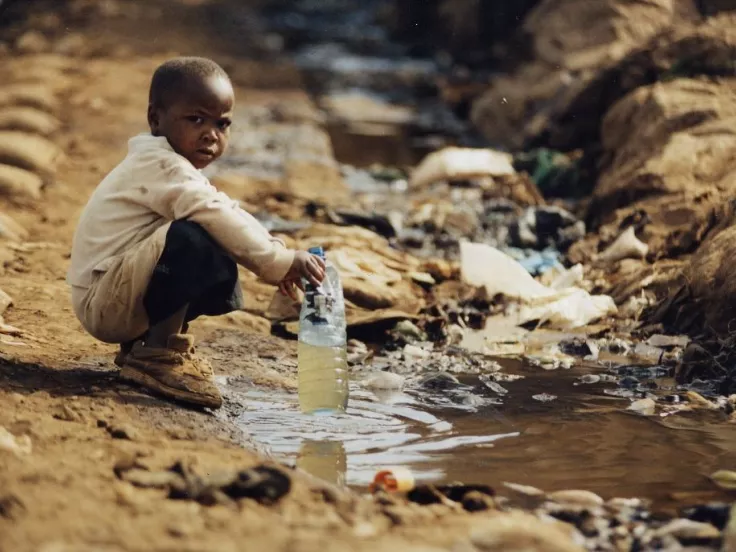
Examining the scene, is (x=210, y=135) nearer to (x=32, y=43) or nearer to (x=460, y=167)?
(x=460, y=167)

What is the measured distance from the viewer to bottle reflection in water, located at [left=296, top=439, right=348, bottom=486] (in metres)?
3.26

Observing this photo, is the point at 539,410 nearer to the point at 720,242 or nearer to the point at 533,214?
the point at 720,242

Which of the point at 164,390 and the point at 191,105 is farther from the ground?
the point at 191,105

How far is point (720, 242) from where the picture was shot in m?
5.14

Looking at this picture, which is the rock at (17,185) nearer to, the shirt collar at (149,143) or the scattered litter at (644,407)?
the shirt collar at (149,143)

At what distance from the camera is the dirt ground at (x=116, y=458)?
92.5 inches

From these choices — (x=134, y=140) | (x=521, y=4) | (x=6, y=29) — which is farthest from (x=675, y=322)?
(x=6, y=29)

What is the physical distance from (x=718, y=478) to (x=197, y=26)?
48.5ft

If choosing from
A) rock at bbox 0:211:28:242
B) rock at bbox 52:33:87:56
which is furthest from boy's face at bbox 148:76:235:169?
rock at bbox 52:33:87:56

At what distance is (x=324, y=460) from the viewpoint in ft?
11.1

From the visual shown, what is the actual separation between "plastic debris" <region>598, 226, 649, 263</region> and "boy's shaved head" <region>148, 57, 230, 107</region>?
3.16 m

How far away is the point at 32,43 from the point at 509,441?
36.4ft

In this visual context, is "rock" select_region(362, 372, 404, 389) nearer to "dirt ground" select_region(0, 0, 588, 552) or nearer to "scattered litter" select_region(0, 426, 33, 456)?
"dirt ground" select_region(0, 0, 588, 552)

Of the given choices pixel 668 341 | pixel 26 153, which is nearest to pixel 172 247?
pixel 668 341
